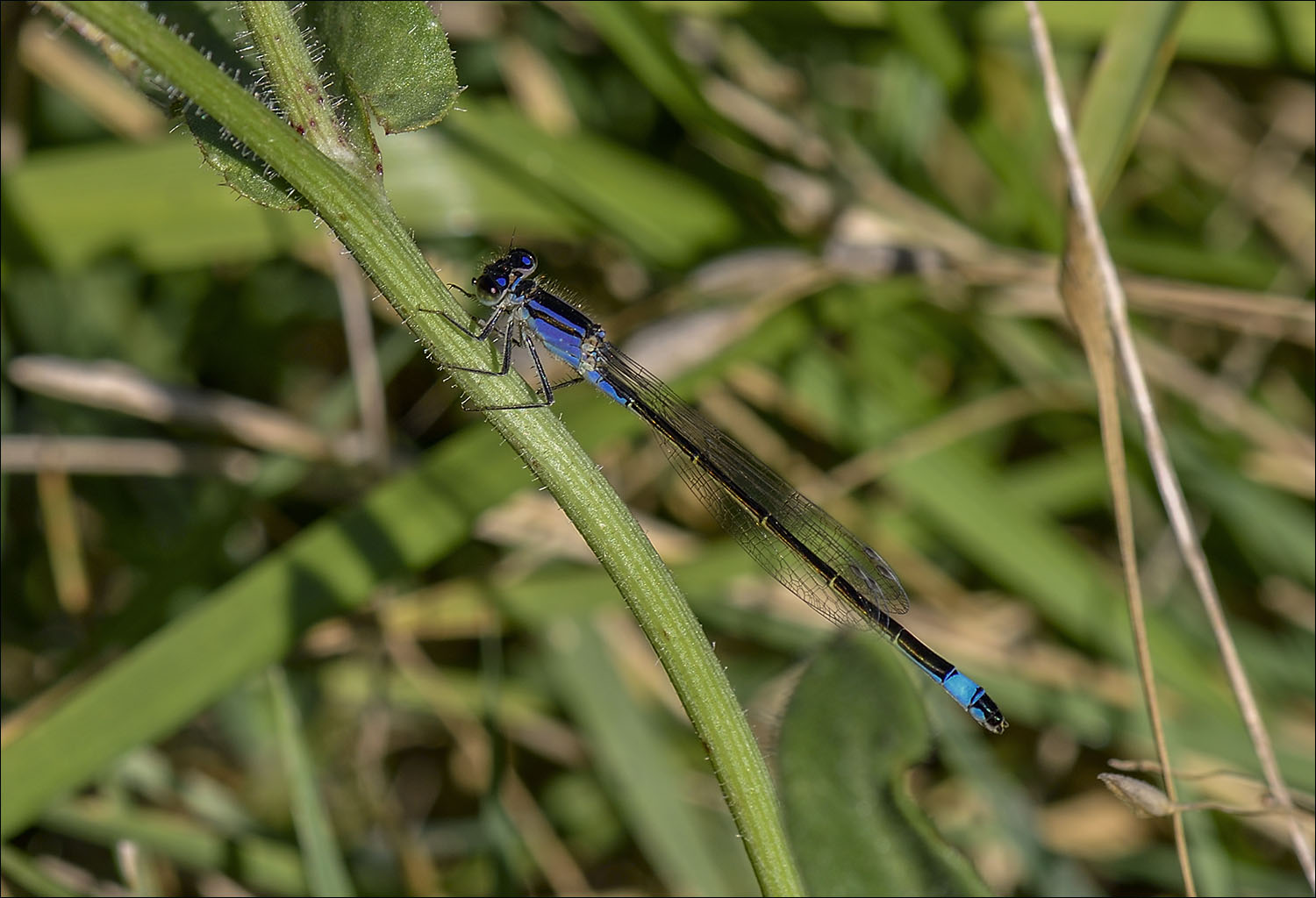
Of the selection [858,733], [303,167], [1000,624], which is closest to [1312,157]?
[1000,624]

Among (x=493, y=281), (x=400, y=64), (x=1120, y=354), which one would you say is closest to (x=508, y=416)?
(x=400, y=64)

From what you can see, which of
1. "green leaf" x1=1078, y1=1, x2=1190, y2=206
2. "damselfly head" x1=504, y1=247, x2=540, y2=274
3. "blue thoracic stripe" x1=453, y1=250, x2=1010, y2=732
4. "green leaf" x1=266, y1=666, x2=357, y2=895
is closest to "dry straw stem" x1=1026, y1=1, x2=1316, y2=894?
"green leaf" x1=1078, y1=1, x2=1190, y2=206

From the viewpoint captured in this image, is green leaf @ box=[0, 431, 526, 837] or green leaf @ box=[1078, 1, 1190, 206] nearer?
green leaf @ box=[0, 431, 526, 837]

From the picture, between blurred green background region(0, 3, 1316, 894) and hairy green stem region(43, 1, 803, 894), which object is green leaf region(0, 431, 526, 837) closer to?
blurred green background region(0, 3, 1316, 894)

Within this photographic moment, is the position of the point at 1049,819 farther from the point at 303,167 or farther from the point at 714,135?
the point at 303,167

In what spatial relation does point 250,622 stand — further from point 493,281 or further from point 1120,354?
point 1120,354

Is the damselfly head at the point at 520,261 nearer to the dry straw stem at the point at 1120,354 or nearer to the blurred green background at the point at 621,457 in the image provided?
the blurred green background at the point at 621,457

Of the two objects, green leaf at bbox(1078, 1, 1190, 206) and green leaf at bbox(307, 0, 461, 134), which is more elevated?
green leaf at bbox(1078, 1, 1190, 206)
